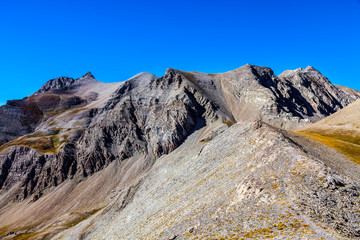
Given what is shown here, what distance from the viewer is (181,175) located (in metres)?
52.3

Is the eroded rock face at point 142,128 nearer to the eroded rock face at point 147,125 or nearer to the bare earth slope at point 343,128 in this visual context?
the eroded rock face at point 147,125

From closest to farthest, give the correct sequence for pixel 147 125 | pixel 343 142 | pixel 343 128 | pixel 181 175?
pixel 181 175 < pixel 343 142 < pixel 343 128 < pixel 147 125

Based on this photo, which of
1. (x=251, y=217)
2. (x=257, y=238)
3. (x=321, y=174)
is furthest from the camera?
(x=321, y=174)

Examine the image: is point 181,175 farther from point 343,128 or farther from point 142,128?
point 142,128

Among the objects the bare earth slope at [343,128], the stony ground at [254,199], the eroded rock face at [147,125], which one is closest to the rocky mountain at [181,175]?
the stony ground at [254,199]

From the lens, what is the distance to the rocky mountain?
21.8 metres

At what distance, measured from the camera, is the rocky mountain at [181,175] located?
21.8m

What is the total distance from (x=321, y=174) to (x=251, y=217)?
9359 millimetres

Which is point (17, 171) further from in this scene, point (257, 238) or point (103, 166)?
point (257, 238)

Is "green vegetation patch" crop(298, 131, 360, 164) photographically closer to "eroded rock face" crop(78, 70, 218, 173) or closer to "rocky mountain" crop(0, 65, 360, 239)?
"rocky mountain" crop(0, 65, 360, 239)

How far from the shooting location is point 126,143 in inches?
6156

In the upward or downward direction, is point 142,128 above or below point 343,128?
above

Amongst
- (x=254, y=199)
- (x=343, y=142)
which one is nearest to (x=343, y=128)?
(x=343, y=142)

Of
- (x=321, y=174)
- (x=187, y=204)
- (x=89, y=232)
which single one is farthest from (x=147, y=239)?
(x=89, y=232)
